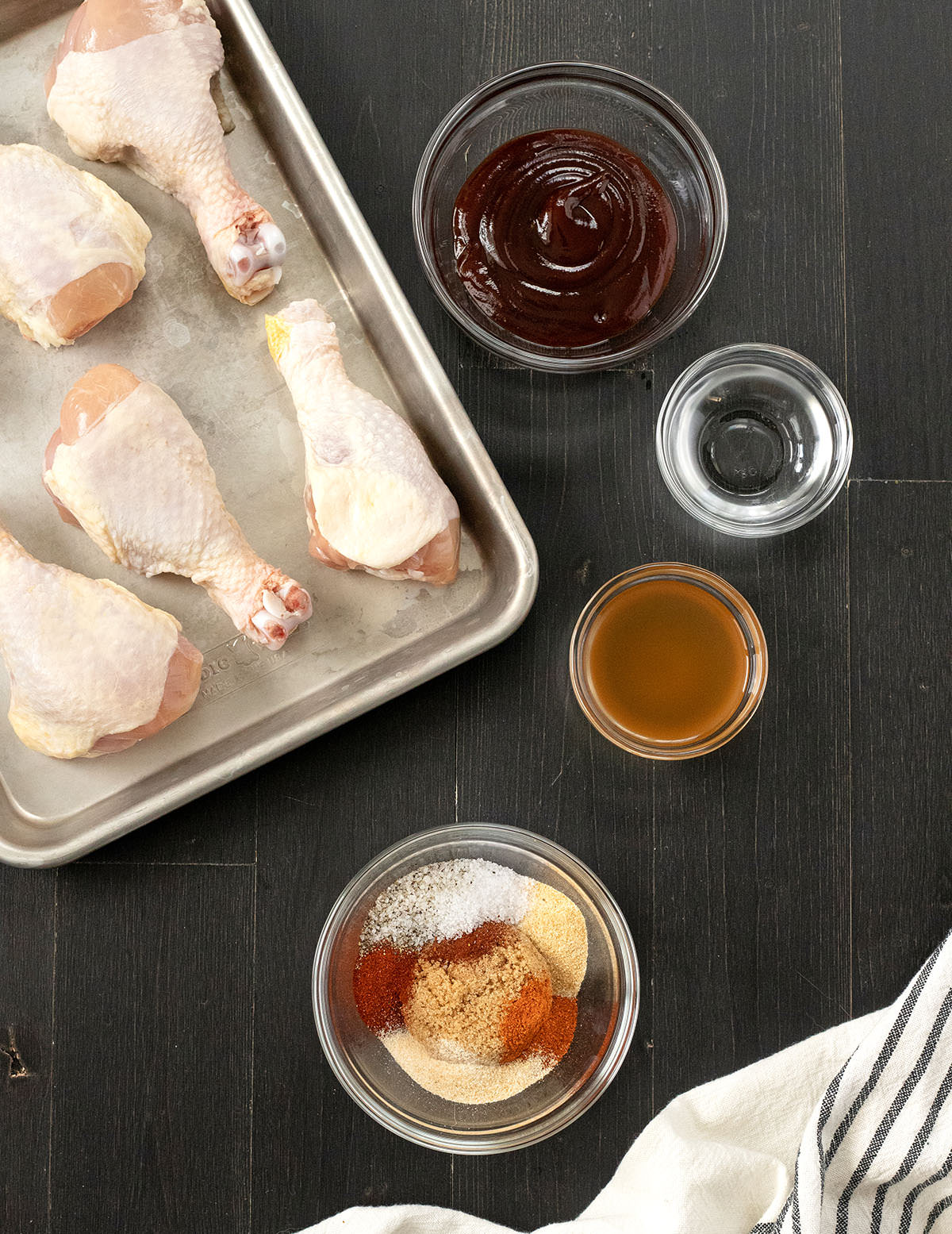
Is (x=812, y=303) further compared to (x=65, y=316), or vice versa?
→ (x=812, y=303)

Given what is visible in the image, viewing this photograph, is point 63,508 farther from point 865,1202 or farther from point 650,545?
point 865,1202

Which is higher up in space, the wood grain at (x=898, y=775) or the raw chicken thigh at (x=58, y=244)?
the raw chicken thigh at (x=58, y=244)

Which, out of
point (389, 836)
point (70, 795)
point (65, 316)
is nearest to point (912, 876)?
point (389, 836)

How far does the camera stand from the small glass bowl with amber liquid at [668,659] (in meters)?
1.04

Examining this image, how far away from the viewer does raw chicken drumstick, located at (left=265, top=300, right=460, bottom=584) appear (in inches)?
37.7

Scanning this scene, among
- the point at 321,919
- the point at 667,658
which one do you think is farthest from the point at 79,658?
the point at 667,658

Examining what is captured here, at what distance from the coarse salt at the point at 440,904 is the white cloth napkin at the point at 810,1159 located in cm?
29

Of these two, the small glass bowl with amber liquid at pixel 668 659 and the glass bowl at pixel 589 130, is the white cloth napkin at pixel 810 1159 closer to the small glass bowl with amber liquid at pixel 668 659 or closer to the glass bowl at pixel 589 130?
the small glass bowl with amber liquid at pixel 668 659

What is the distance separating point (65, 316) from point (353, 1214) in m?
1.01

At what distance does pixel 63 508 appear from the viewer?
1009 millimetres

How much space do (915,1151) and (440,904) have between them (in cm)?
56

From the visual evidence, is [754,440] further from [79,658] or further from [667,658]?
[79,658]

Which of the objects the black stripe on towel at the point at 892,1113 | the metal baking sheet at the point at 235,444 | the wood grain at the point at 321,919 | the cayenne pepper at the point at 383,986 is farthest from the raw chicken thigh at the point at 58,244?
the black stripe on towel at the point at 892,1113

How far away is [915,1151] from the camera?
994 millimetres
